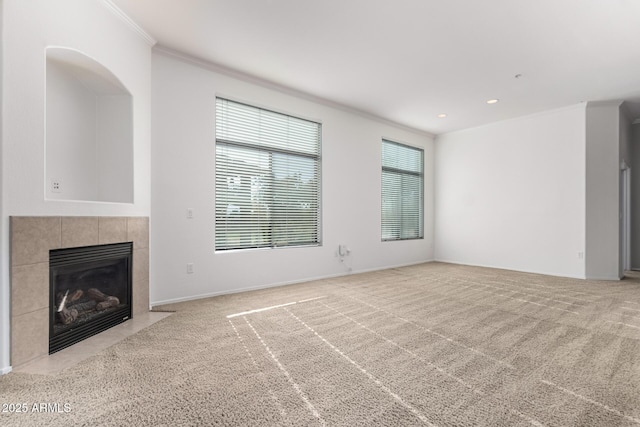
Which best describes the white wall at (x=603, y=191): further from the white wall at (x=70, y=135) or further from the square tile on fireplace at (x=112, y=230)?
the white wall at (x=70, y=135)

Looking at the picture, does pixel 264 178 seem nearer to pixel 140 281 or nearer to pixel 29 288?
pixel 140 281

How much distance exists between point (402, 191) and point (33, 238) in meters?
5.99

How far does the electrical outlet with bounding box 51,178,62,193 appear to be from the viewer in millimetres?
2742

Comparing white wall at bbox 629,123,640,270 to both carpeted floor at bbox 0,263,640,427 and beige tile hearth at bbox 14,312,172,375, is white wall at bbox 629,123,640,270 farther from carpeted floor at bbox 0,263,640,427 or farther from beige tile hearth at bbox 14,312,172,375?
beige tile hearth at bbox 14,312,172,375

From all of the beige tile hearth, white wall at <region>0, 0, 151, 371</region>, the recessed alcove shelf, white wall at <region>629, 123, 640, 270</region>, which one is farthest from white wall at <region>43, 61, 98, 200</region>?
white wall at <region>629, 123, 640, 270</region>

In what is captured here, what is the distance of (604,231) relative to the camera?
203 inches

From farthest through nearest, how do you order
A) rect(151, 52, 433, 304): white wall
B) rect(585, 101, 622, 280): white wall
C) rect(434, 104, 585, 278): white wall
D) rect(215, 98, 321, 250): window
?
rect(434, 104, 585, 278): white wall < rect(585, 101, 622, 280): white wall < rect(215, 98, 321, 250): window < rect(151, 52, 433, 304): white wall

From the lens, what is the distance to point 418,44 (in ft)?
11.1

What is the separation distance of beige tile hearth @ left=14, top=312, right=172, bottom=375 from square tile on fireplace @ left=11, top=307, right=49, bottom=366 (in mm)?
54

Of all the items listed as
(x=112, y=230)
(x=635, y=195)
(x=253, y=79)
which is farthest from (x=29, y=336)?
(x=635, y=195)

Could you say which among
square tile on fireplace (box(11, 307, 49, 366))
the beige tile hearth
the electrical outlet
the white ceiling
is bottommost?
the beige tile hearth

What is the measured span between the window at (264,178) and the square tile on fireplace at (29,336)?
196cm

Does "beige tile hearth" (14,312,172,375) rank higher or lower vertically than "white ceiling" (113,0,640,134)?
lower

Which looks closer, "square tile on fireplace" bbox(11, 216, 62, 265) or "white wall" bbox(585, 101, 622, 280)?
"square tile on fireplace" bbox(11, 216, 62, 265)
